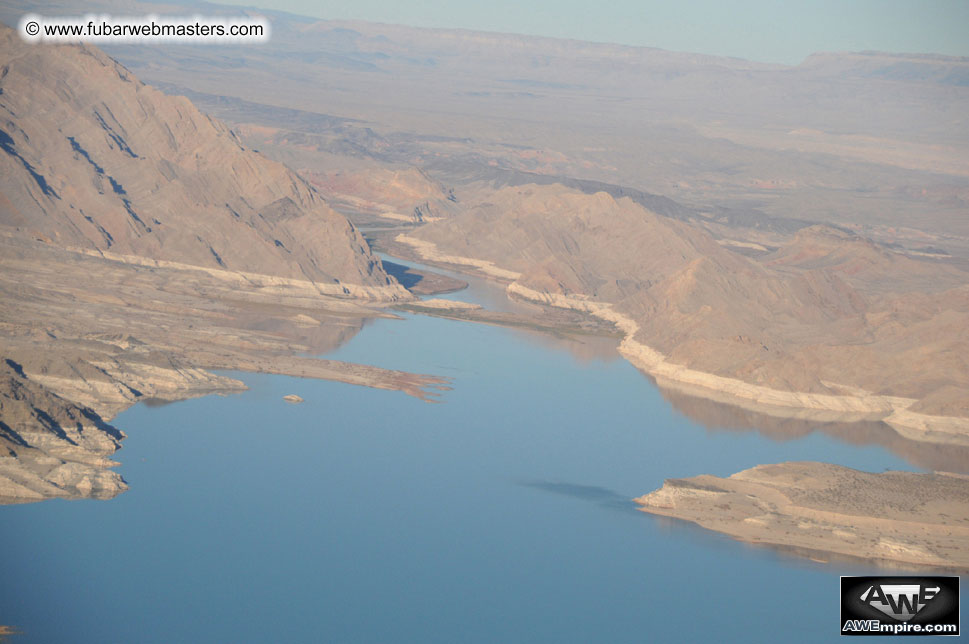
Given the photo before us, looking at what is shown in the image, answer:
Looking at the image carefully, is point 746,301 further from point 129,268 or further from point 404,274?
point 129,268

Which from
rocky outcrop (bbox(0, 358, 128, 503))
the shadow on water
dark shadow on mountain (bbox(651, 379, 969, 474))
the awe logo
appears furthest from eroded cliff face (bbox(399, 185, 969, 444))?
rocky outcrop (bbox(0, 358, 128, 503))

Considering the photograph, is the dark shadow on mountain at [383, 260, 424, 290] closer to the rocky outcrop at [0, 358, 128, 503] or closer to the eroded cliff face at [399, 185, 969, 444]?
the eroded cliff face at [399, 185, 969, 444]

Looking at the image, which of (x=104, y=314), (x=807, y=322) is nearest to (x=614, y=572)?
(x=104, y=314)

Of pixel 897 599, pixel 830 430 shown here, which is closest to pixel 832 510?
pixel 897 599

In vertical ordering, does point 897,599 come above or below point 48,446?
below

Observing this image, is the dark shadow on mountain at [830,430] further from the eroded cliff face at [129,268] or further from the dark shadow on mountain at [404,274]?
the dark shadow on mountain at [404,274]

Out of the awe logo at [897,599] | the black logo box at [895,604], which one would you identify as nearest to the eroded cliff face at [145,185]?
the black logo box at [895,604]

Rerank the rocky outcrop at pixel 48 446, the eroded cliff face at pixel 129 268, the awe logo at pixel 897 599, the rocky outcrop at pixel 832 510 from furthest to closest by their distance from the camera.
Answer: the eroded cliff face at pixel 129 268
the rocky outcrop at pixel 832 510
the rocky outcrop at pixel 48 446
the awe logo at pixel 897 599
